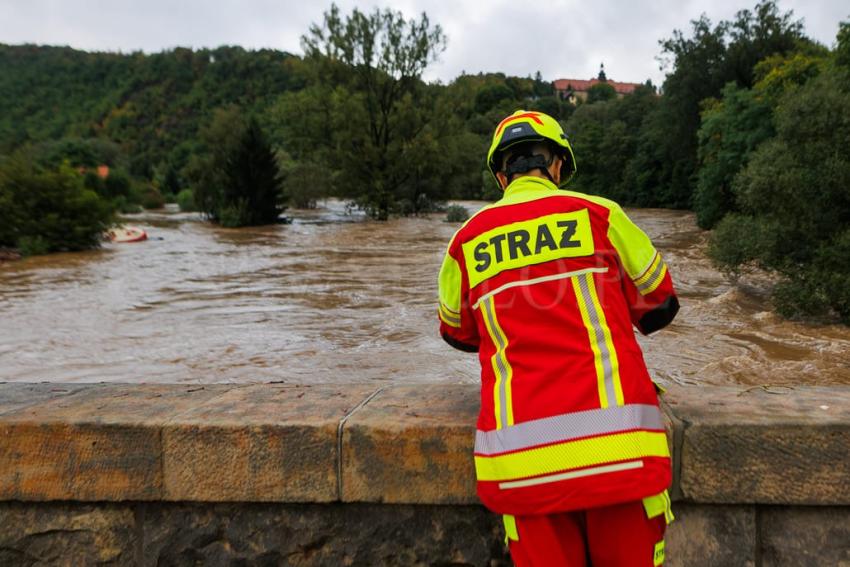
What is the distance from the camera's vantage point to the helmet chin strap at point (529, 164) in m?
2.05

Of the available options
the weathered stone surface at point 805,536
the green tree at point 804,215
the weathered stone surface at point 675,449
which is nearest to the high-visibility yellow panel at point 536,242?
the weathered stone surface at point 675,449

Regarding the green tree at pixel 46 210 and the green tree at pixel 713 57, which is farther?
the green tree at pixel 713 57

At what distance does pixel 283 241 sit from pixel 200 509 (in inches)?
828

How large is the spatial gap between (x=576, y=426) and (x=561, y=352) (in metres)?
0.19

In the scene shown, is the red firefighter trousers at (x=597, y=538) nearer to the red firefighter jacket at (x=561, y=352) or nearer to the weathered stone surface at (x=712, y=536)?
the red firefighter jacket at (x=561, y=352)

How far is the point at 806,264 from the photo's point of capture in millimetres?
9906

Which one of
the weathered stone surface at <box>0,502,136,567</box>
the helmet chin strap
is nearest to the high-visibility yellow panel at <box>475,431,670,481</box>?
the helmet chin strap

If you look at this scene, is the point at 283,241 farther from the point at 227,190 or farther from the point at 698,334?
the point at 698,334

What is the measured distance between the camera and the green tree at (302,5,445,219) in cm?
3297

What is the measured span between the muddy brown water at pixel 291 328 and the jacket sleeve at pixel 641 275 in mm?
4300

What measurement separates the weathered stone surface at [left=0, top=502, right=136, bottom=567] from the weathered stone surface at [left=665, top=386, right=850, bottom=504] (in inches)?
71.7

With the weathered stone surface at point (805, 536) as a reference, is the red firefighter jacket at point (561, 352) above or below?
above

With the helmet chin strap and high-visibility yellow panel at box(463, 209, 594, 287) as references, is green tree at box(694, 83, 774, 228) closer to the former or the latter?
the helmet chin strap

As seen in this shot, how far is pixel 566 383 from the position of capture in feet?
5.30
